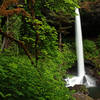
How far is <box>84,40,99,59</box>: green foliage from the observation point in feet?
62.9

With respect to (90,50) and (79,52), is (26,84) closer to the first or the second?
(79,52)

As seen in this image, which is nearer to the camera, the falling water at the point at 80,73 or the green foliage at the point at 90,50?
the falling water at the point at 80,73

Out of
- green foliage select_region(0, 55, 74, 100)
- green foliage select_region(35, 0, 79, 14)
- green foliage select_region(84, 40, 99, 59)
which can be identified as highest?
green foliage select_region(84, 40, 99, 59)

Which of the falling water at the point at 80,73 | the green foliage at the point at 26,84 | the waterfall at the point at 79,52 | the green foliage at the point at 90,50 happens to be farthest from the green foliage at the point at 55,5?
the green foliage at the point at 90,50

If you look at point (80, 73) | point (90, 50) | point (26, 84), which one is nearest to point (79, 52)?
point (90, 50)

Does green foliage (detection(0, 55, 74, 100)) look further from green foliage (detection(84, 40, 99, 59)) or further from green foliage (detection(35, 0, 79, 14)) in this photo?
green foliage (detection(84, 40, 99, 59))

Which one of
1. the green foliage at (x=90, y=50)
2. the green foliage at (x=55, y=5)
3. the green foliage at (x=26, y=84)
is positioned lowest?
the green foliage at (x=26, y=84)

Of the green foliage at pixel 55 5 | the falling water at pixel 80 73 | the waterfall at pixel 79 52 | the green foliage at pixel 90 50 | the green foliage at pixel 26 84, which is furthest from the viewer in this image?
the green foliage at pixel 90 50

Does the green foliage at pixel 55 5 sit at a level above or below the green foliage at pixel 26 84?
above

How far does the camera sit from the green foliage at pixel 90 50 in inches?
755

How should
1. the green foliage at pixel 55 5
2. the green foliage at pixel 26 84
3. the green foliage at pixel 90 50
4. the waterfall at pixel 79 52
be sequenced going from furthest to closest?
the green foliage at pixel 90 50
the waterfall at pixel 79 52
the green foliage at pixel 55 5
the green foliage at pixel 26 84

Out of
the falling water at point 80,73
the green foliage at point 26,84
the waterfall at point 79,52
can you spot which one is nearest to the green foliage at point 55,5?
the green foliage at point 26,84

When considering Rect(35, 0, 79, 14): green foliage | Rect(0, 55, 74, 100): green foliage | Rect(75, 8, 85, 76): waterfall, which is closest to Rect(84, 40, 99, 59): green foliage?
Rect(75, 8, 85, 76): waterfall

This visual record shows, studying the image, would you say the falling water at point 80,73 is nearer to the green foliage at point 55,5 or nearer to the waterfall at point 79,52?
the waterfall at point 79,52
